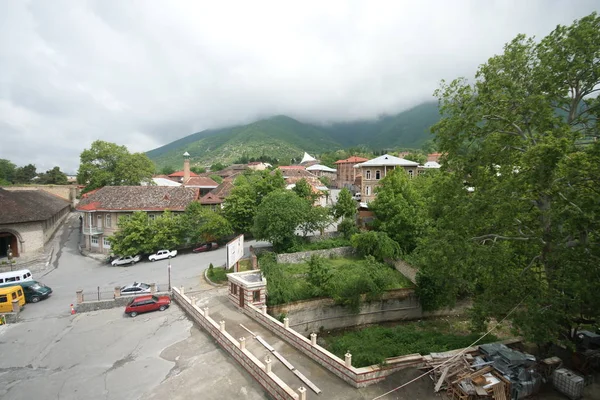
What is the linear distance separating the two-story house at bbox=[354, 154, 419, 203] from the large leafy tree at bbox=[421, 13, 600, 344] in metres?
26.8

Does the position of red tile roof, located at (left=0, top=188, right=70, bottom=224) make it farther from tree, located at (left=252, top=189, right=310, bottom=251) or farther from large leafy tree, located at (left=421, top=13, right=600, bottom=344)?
large leafy tree, located at (left=421, top=13, right=600, bottom=344)

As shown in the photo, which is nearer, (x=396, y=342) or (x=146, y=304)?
(x=396, y=342)

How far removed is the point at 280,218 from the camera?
2906 centimetres

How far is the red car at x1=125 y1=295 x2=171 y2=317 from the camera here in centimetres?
2252

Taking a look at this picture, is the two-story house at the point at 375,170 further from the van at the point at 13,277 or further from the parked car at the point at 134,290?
the van at the point at 13,277

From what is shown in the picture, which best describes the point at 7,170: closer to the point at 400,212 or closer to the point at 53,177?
the point at 53,177

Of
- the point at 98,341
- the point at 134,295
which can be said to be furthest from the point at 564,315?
the point at 134,295

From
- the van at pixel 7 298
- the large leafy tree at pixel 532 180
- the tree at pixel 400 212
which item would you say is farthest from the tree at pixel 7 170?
the large leafy tree at pixel 532 180

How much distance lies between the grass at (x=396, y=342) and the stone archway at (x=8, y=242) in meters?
37.1

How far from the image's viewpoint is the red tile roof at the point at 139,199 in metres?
38.5

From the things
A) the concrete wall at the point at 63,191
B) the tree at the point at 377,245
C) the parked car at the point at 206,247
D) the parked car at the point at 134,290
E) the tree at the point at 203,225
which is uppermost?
the concrete wall at the point at 63,191

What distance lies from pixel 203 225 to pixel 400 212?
69.2 ft

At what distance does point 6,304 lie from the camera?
73.2 ft

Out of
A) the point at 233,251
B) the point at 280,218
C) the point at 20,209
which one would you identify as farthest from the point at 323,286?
the point at 20,209
